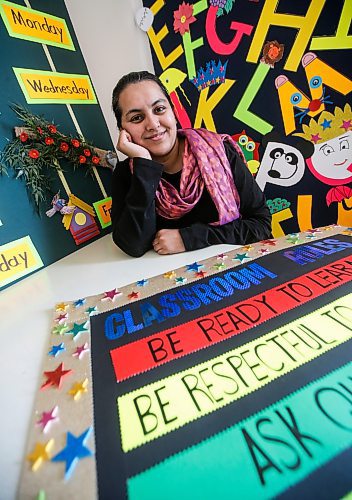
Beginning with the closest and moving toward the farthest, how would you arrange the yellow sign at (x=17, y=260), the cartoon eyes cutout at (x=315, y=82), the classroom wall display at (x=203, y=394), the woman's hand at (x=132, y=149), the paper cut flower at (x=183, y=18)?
the classroom wall display at (x=203, y=394) → the yellow sign at (x=17, y=260) → the woman's hand at (x=132, y=149) → the cartoon eyes cutout at (x=315, y=82) → the paper cut flower at (x=183, y=18)

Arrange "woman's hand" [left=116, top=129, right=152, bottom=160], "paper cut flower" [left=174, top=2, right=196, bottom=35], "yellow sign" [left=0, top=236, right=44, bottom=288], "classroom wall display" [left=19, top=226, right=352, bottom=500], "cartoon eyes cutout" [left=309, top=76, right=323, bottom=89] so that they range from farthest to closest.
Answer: "paper cut flower" [left=174, top=2, right=196, bottom=35], "cartoon eyes cutout" [left=309, top=76, right=323, bottom=89], "woman's hand" [left=116, top=129, right=152, bottom=160], "yellow sign" [left=0, top=236, right=44, bottom=288], "classroom wall display" [left=19, top=226, right=352, bottom=500]

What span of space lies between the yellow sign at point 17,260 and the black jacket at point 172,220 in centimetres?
24

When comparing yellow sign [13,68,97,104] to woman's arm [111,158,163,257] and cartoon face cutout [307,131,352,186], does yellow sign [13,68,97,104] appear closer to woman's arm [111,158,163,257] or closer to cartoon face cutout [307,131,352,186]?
woman's arm [111,158,163,257]

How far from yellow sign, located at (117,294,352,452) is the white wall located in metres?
1.17

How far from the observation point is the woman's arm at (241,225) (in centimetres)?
75

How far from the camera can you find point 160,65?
3.93 ft

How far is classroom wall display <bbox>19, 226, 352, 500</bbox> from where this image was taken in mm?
237

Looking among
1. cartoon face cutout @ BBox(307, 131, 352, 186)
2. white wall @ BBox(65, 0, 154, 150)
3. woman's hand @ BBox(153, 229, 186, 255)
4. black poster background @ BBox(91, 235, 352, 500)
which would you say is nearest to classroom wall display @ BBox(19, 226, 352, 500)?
black poster background @ BBox(91, 235, 352, 500)

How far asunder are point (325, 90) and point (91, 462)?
47.0 inches

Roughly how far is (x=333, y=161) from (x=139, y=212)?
0.77 m

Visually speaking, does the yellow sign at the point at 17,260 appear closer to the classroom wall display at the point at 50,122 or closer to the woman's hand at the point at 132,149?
the classroom wall display at the point at 50,122

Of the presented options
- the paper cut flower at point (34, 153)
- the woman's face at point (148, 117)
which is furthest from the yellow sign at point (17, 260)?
the woman's face at point (148, 117)

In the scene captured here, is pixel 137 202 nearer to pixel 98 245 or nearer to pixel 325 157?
pixel 98 245

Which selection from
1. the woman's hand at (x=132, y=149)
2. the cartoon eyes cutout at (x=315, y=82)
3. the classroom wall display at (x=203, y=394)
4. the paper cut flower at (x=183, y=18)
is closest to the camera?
the classroom wall display at (x=203, y=394)
